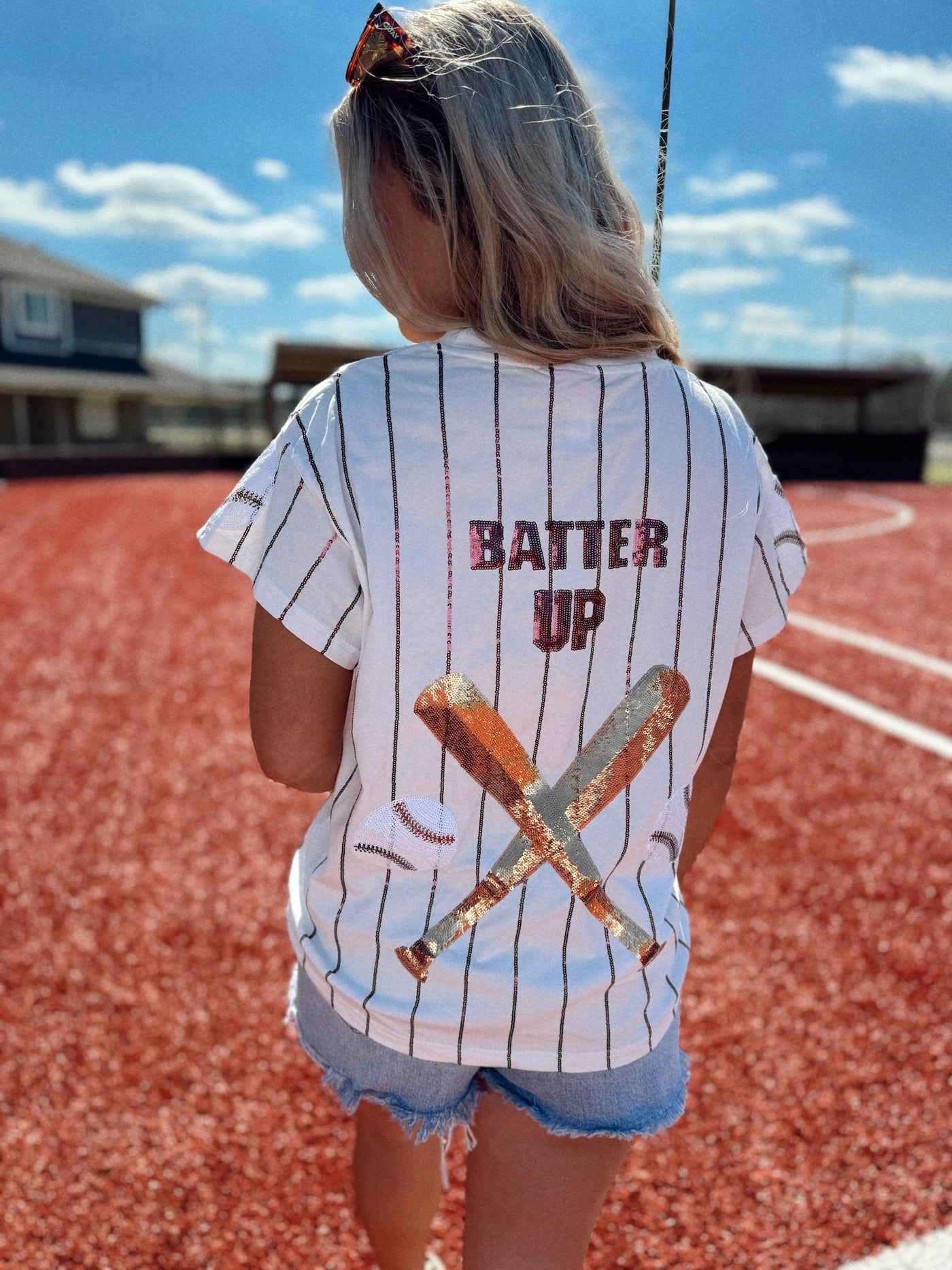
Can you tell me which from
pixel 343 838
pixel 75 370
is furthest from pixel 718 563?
pixel 75 370

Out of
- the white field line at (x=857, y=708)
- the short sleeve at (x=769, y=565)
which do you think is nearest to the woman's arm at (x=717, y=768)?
the short sleeve at (x=769, y=565)

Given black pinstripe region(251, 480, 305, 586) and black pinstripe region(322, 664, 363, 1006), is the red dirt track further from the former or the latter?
black pinstripe region(251, 480, 305, 586)

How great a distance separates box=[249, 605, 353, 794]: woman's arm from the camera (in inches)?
38.4

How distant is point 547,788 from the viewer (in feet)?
3.26

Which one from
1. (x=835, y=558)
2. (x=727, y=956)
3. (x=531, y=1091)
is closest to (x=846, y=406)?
(x=835, y=558)

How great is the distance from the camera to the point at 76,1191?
202 cm

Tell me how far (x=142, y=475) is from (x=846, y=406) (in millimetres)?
22603

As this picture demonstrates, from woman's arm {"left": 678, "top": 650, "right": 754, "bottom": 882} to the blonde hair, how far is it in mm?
474

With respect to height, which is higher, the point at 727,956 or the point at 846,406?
the point at 846,406

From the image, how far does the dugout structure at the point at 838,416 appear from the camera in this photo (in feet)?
85.3

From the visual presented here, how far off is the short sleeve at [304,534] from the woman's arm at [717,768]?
54cm

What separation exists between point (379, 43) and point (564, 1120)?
1.23m

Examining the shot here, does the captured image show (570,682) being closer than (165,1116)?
Yes

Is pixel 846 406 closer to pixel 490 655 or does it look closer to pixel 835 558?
pixel 835 558
